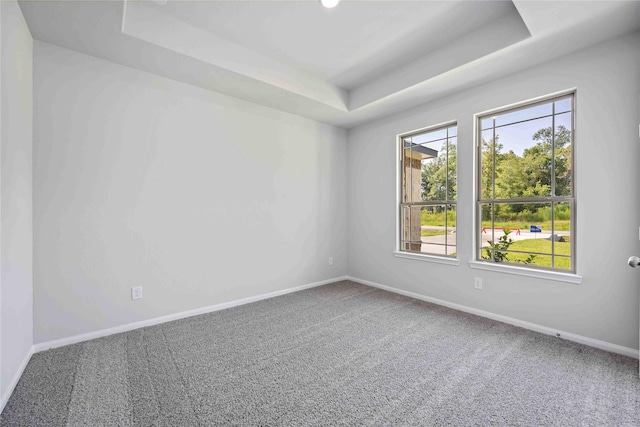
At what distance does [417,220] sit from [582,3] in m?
2.49

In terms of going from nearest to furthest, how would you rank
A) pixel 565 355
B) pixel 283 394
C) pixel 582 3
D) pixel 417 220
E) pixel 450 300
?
pixel 283 394, pixel 582 3, pixel 565 355, pixel 450 300, pixel 417 220

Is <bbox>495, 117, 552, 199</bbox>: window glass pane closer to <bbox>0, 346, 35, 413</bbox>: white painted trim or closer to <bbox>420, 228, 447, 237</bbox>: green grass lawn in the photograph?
<bbox>420, 228, 447, 237</bbox>: green grass lawn

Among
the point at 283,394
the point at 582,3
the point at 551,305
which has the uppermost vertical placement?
the point at 582,3

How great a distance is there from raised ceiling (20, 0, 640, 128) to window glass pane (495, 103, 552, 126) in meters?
0.42

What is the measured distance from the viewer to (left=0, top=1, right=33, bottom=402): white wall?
171cm

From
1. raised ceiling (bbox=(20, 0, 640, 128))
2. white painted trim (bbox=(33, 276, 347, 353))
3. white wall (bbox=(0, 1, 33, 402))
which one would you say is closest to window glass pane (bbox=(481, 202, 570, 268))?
raised ceiling (bbox=(20, 0, 640, 128))

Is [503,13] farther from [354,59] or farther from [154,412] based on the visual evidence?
[154,412]

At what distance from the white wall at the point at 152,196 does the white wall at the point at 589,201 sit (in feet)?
6.68

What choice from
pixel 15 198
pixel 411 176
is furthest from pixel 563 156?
pixel 15 198

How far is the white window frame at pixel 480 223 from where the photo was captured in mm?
2529

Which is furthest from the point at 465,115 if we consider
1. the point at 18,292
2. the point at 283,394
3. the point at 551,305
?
the point at 18,292

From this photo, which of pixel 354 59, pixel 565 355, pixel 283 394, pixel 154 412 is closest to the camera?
pixel 154 412

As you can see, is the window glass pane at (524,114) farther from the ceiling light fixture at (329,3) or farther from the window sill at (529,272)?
the ceiling light fixture at (329,3)

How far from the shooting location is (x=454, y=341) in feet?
8.13
